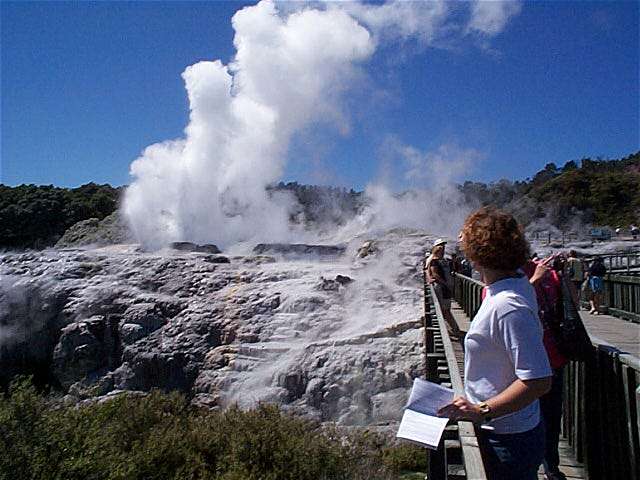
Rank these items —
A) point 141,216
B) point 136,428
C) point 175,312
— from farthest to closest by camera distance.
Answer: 1. point 141,216
2. point 175,312
3. point 136,428

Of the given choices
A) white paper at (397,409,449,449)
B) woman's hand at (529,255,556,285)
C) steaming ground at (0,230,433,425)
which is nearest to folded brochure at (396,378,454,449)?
white paper at (397,409,449,449)

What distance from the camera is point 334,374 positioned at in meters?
16.1

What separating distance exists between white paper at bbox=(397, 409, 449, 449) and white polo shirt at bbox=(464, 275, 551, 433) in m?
0.24

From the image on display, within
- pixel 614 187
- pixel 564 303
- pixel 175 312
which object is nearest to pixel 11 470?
pixel 564 303

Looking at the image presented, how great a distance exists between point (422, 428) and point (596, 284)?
34.4ft

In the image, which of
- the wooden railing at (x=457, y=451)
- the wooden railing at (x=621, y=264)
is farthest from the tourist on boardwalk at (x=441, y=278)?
the wooden railing at (x=621, y=264)

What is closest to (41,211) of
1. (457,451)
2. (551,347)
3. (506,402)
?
(457,451)

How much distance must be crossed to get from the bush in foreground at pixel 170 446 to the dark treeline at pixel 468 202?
26071 millimetres

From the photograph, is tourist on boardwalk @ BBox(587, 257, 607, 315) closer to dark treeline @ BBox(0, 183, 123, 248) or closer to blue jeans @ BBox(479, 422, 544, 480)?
blue jeans @ BBox(479, 422, 544, 480)

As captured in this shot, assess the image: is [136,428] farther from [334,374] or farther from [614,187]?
[614,187]

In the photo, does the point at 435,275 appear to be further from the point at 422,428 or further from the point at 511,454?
the point at 422,428

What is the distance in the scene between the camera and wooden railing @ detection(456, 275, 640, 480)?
285 cm

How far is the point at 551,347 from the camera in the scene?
10.7ft

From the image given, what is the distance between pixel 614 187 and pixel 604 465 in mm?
44351
